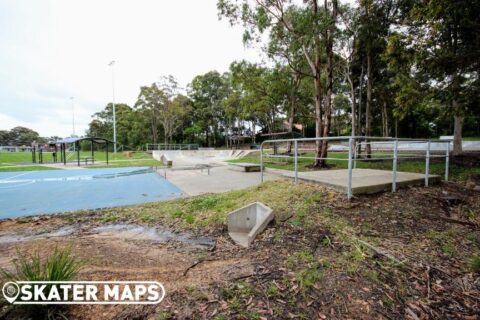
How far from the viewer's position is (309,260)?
2.42 meters

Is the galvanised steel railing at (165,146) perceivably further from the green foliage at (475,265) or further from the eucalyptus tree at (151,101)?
the green foliage at (475,265)

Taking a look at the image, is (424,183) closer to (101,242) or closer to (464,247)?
(464,247)

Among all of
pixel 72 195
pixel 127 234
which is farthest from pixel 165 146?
pixel 127 234

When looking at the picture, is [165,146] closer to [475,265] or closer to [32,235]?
[32,235]

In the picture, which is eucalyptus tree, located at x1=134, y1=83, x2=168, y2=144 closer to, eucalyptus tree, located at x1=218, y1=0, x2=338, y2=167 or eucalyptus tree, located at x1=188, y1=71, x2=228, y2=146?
eucalyptus tree, located at x1=188, y1=71, x2=228, y2=146

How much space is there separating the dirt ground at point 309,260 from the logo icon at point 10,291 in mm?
81

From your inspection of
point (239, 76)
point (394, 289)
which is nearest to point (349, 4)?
point (239, 76)

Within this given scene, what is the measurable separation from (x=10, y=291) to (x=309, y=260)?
2638 mm

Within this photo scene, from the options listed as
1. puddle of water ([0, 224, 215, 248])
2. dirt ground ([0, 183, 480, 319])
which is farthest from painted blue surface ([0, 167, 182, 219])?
puddle of water ([0, 224, 215, 248])

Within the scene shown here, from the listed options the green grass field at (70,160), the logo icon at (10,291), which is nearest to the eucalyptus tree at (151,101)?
the green grass field at (70,160)

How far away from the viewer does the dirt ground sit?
1.80 meters

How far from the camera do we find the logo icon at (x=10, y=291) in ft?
5.68

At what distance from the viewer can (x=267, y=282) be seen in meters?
2.11

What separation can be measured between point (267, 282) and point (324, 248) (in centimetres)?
94
